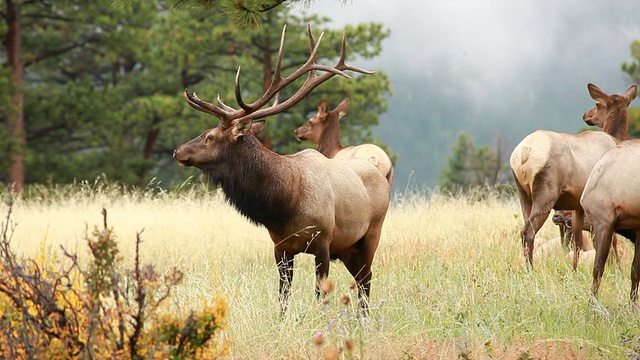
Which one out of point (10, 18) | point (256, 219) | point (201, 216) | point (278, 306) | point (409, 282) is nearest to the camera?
point (278, 306)

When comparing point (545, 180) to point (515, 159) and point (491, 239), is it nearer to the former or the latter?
point (515, 159)

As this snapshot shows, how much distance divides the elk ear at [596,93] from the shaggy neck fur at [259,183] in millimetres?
4509

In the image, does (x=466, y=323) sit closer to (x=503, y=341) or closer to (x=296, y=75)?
(x=503, y=341)

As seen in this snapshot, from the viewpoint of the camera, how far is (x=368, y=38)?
21500 millimetres

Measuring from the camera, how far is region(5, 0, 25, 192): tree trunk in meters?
17.9

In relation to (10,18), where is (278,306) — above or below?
below

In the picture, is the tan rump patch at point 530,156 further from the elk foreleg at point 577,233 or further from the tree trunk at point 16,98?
the tree trunk at point 16,98

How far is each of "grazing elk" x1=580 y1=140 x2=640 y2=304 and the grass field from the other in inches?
13.5

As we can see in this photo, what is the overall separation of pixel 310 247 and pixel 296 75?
133 cm

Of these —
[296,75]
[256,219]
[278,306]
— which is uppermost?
[296,75]

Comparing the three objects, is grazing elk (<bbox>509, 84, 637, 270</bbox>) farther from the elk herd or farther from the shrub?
the shrub

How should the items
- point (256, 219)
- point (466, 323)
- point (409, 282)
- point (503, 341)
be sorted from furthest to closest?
point (409, 282)
point (256, 219)
point (466, 323)
point (503, 341)

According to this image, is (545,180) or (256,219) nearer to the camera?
(256,219)

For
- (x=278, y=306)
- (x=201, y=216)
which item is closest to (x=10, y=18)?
(x=201, y=216)
